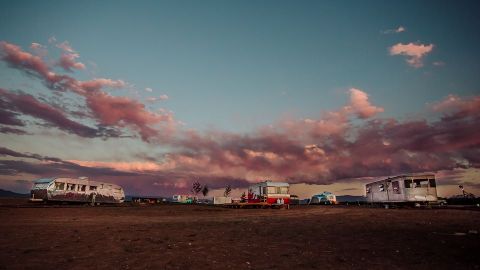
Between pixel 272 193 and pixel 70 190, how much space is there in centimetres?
2787

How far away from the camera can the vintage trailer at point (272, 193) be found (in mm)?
45469

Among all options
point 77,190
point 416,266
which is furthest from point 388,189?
point 77,190

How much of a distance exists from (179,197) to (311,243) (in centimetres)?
8394

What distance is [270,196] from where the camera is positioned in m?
45.6

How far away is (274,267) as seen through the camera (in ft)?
25.9

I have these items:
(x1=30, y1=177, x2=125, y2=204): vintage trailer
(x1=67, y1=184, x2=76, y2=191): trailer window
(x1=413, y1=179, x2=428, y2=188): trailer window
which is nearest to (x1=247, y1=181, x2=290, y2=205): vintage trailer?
(x1=413, y1=179, x2=428, y2=188): trailer window

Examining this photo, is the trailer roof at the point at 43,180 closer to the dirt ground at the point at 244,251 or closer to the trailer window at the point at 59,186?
the trailer window at the point at 59,186

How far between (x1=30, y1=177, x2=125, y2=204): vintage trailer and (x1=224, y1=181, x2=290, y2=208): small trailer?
66.8 feet

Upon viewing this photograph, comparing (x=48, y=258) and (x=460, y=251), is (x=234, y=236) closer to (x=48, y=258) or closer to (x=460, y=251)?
(x=48, y=258)

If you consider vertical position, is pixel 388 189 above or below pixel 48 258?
above

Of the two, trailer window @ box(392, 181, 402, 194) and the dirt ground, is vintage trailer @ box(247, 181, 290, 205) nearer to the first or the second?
trailer window @ box(392, 181, 402, 194)

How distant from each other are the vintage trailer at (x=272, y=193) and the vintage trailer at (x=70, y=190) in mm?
22749

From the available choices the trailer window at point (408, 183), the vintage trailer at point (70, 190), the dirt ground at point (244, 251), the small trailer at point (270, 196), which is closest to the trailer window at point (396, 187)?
the trailer window at point (408, 183)

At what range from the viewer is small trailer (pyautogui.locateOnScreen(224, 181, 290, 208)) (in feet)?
147
